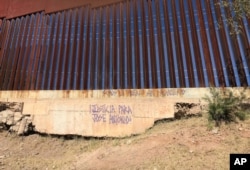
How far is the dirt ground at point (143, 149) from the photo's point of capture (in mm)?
10516

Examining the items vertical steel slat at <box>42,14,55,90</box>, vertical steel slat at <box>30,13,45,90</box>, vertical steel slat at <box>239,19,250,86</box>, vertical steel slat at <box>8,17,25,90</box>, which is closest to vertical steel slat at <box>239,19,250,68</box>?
vertical steel slat at <box>239,19,250,86</box>

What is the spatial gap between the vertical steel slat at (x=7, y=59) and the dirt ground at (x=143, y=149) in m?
4.04

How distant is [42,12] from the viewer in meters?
19.9

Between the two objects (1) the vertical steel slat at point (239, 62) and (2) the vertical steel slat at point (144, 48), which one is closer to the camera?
(1) the vertical steel slat at point (239, 62)

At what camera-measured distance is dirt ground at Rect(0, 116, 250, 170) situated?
10.5m

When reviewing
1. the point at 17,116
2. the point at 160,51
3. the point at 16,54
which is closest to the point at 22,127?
the point at 17,116

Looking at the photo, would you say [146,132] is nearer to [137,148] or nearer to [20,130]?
[137,148]

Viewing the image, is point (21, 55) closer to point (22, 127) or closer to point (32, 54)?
point (32, 54)

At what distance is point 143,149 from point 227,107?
13.9 feet

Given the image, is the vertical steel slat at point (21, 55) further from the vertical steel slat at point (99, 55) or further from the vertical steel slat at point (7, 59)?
the vertical steel slat at point (99, 55)

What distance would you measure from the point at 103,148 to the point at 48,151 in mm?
3729

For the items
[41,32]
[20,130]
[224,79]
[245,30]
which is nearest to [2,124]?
[20,130]

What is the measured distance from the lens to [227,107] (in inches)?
491

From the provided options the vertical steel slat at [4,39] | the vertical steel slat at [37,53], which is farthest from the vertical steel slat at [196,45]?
the vertical steel slat at [4,39]
